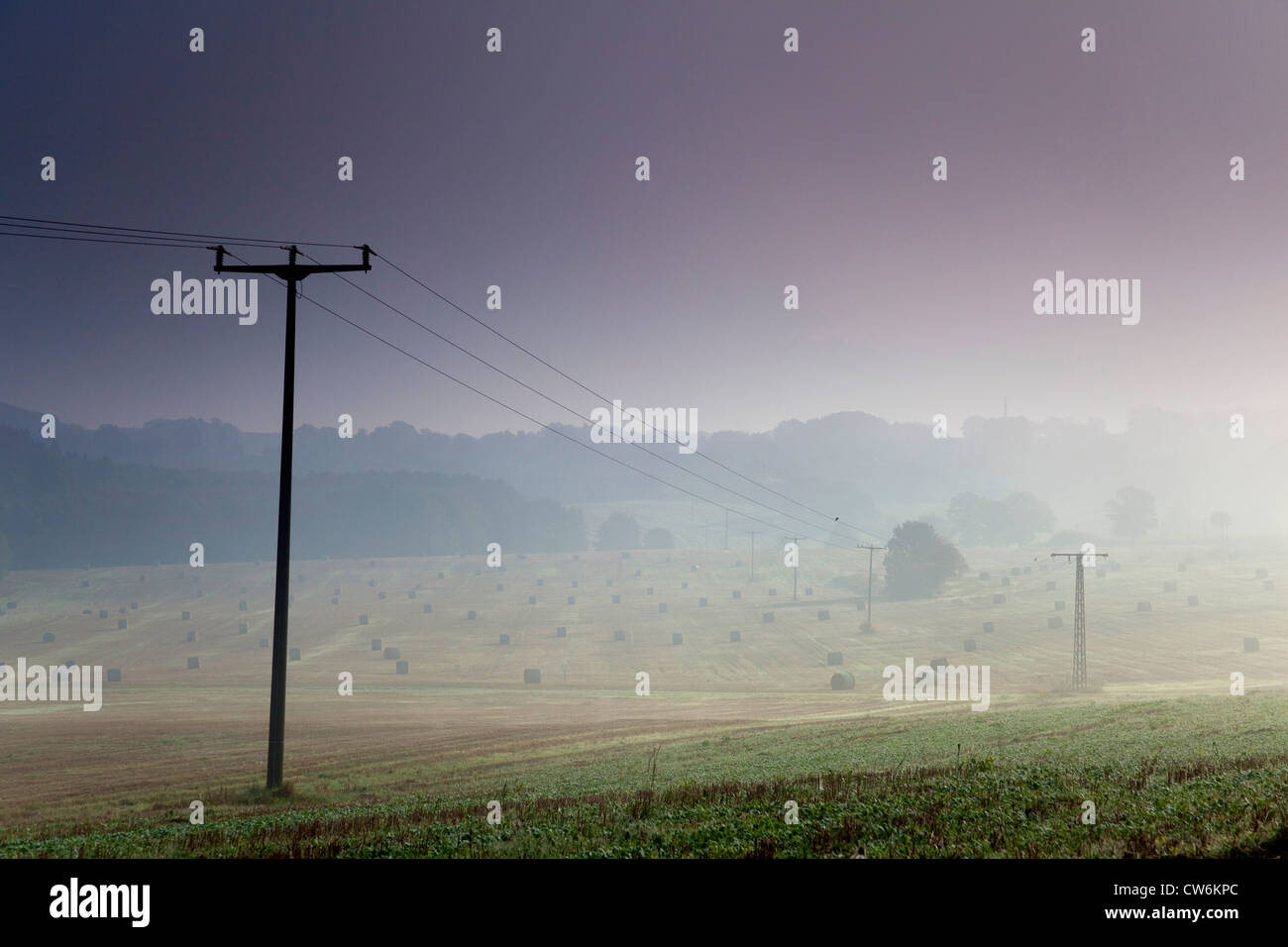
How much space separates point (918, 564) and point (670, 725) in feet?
359

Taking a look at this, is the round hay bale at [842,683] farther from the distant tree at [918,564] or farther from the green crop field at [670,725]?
the distant tree at [918,564]

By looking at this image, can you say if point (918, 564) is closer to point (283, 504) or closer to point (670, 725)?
point (670, 725)

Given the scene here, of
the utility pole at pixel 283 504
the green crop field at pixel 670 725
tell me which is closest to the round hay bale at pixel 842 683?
the green crop field at pixel 670 725

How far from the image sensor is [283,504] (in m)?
24.9

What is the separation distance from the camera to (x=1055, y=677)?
273 feet

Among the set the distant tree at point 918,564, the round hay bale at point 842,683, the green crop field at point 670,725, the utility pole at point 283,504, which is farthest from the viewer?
the distant tree at point 918,564

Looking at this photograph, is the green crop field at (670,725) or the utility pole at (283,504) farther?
the utility pole at (283,504)

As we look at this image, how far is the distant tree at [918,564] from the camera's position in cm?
14475

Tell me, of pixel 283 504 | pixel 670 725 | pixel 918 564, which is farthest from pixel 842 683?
pixel 918 564

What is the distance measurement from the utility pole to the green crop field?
6.03 ft

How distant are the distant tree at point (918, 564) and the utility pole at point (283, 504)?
436 ft

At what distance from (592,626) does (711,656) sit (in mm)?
28417
